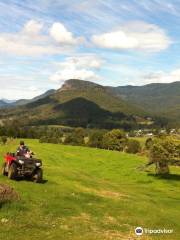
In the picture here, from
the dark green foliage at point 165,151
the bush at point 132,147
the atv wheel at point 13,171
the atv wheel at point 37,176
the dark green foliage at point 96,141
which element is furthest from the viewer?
the dark green foliage at point 96,141

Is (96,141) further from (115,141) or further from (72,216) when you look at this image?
(72,216)

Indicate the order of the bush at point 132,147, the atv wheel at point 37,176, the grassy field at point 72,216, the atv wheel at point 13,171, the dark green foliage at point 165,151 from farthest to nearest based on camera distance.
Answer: the bush at point 132,147 < the dark green foliage at point 165,151 < the atv wheel at point 37,176 < the atv wheel at point 13,171 < the grassy field at point 72,216

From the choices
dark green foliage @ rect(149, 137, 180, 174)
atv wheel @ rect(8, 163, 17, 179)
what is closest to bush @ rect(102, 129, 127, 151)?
dark green foliage @ rect(149, 137, 180, 174)

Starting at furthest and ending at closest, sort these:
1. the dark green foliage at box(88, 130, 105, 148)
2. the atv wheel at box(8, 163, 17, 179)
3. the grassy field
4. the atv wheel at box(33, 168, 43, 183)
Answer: the dark green foliage at box(88, 130, 105, 148) → the atv wheel at box(33, 168, 43, 183) → the atv wheel at box(8, 163, 17, 179) → the grassy field

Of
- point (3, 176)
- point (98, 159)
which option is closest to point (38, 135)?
point (98, 159)

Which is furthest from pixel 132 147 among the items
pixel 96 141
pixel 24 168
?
pixel 24 168

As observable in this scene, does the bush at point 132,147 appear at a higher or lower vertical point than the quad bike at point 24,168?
lower

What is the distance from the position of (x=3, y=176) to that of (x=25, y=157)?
8.62 feet

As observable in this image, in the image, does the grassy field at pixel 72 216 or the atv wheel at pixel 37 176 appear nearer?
the grassy field at pixel 72 216

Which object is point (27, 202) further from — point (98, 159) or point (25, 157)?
point (98, 159)

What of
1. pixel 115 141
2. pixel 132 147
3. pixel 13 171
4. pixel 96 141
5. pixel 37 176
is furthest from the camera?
pixel 96 141

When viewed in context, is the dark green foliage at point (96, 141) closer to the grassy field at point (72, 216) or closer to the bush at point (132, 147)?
the bush at point (132, 147)

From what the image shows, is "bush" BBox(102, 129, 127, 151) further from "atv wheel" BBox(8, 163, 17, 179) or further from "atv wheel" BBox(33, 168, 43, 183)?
"atv wheel" BBox(8, 163, 17, 179)

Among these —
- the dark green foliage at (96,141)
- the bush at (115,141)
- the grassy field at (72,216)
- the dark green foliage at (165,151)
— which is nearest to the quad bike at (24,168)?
the grassy field at (72,216)
